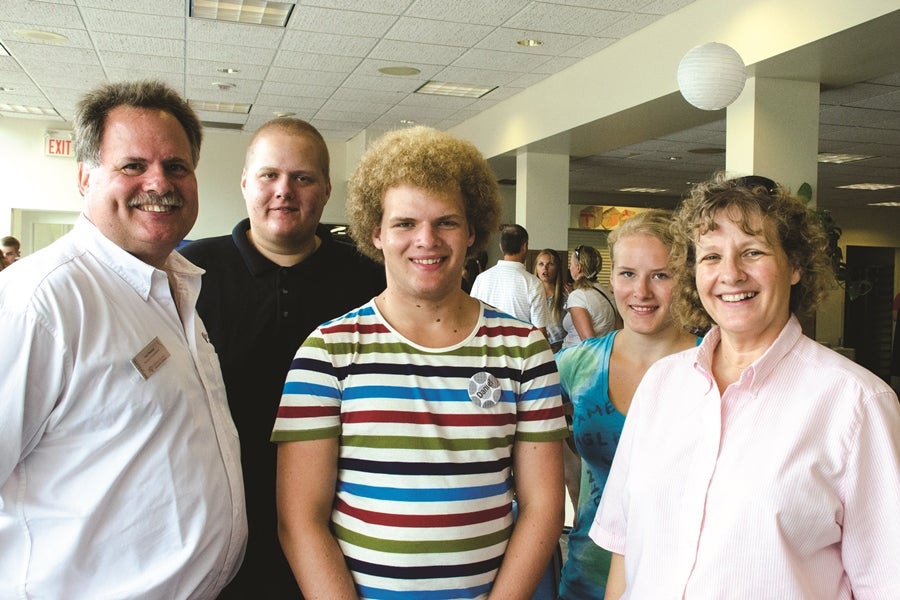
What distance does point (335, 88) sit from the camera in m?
9.34

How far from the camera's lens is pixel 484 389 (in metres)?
1.69

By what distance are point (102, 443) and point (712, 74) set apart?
4404 mm

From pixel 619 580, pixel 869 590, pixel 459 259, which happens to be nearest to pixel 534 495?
pixel 619 580

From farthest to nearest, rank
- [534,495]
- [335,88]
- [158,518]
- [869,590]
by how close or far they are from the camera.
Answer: [335,88], [534,495], [158,518], [869,590]

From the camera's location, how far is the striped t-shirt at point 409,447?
163cm

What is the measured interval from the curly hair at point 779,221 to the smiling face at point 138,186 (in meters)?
1.14

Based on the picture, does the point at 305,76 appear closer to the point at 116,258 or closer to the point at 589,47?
the point at 589,47

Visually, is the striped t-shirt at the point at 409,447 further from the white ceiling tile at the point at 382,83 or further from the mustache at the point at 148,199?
the white ceiling tile at the point at 382,83

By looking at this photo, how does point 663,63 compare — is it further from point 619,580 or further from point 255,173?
point 619,580

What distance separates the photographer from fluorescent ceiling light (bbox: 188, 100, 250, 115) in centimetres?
1055

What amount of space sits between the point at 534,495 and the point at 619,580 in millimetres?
268

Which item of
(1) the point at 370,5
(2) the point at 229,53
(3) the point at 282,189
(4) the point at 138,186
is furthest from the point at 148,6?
(4) the point at 138,186

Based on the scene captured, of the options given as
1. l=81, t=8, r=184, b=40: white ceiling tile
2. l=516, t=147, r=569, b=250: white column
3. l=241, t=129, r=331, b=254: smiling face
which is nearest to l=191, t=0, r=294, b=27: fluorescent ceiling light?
l=81, t=8, r=184, b=40: white ceiling tile

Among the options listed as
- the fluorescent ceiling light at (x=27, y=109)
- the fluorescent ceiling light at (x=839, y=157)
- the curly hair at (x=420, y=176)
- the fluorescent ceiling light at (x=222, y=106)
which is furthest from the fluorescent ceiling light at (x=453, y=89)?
the curly hair at (x=420, y=176)
